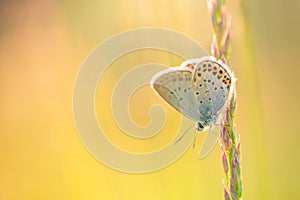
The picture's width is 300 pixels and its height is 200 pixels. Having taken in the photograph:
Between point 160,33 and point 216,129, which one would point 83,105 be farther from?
point 216,129

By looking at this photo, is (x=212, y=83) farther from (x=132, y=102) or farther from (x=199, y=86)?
(x=132, y=102)

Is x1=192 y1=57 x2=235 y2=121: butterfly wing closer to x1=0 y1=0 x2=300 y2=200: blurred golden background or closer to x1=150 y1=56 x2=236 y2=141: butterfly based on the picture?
x1=150 y1=56 x2=236 y2=141: butterfly

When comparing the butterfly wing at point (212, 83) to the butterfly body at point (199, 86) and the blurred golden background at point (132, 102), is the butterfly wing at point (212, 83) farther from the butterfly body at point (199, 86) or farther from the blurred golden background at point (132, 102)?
the blurred golden background at point (132, 102)

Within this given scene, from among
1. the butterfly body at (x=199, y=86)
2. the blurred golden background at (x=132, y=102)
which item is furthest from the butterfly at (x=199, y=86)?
the blurred golden background at (x=132, y=102)

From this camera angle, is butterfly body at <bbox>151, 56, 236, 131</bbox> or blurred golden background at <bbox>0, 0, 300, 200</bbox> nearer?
butterfly body at <bbox>151, 56, 236, 131</bbox>

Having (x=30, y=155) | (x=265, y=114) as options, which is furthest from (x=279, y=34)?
(x=30, y=155)

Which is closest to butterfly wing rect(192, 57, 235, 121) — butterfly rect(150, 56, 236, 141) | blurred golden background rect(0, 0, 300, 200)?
butterfly rect(150, 56, 236, 141)
